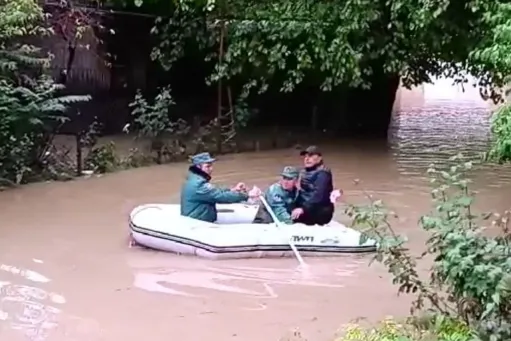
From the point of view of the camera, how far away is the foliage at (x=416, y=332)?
4844mm

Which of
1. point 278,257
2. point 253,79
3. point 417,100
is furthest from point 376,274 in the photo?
point 417,100

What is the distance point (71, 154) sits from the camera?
1399 cm

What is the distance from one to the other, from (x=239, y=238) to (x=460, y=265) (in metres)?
4.00

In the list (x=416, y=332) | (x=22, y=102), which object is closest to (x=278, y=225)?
(x=416, y=332)

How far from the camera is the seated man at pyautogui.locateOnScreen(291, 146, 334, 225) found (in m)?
8.95

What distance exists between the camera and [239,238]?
8453mm

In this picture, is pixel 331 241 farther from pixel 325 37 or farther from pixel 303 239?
pixel 325 37

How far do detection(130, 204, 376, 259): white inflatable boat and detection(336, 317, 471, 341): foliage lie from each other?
2.83 m

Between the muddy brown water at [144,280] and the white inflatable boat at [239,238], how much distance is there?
0.12 m

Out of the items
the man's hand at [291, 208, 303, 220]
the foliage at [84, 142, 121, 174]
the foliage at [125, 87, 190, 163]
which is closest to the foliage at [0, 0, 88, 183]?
the foliage at [84, 142, 121, 174]

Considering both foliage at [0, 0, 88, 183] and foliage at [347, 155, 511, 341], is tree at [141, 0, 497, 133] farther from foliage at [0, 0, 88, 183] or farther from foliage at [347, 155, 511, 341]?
foliage at [347, 155, 511, 341]

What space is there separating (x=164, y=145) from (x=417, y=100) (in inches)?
707

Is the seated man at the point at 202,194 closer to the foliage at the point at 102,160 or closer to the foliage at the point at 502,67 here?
the foliage at the point at 502,67

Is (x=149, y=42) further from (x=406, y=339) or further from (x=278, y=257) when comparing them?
(x=406, y=339)
